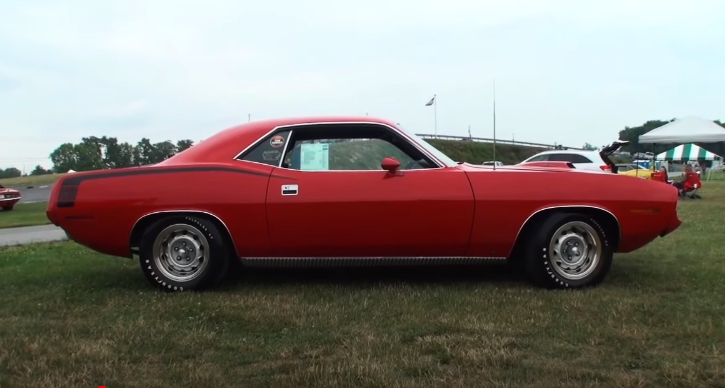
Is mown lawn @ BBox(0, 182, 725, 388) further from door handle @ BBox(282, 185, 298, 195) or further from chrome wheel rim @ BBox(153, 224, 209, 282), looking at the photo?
door handle @ BBox(282, 185, 298, 195)

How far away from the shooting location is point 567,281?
182 inches

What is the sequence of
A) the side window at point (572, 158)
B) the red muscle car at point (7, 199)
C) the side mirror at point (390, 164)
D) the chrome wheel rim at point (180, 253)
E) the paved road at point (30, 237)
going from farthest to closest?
the red muscle car at point (7, 199), the side window at point (572, 158), the paved road at point (30, 237), the chrome wheel rim at point (180, 253), the side mirror at point (390, 164)

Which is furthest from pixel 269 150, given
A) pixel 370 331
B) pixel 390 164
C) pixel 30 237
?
pixel 30 237

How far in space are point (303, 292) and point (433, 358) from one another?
166 cm

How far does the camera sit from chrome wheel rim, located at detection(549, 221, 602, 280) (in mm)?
4652

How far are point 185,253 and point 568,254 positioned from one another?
287 cm

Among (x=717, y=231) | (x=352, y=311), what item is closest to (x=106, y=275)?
(x=352, y=311)

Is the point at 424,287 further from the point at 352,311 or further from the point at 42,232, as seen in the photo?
the point at 42,232

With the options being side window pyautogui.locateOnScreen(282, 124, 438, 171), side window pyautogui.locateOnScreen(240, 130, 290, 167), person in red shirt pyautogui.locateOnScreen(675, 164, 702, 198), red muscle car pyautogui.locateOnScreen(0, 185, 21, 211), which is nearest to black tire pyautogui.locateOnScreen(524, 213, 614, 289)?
side window pyautogui.locateOnScreen(282, 124, 438, 171)

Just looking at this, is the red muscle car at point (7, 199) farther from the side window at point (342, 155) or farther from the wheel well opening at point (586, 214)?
the wheel well opening at point (586, 214)

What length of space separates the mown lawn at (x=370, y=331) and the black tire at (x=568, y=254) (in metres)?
0.15

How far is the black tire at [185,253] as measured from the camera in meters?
4.64

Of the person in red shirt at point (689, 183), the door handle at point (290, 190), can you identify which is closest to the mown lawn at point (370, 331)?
the door handle at point (290, 190)

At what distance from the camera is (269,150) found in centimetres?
480
